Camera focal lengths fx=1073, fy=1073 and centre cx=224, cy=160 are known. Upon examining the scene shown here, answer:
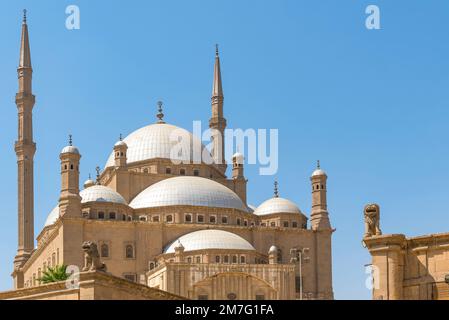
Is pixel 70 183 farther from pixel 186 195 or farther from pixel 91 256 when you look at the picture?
pixel 91 256

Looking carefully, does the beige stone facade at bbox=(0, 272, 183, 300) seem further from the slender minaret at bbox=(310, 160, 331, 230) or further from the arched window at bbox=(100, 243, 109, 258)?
the slender minaret at bbox=(310, 160, 331, 230)

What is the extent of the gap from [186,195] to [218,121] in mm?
9032

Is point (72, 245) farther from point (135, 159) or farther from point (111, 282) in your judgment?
point (111, 282)

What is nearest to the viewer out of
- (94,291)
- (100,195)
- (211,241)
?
(94,291)

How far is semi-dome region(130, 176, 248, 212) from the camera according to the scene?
65000 millimetres

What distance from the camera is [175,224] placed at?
6369cm

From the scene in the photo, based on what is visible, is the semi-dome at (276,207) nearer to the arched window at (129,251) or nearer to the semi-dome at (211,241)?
the semi-dome at (211,241)

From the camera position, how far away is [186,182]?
2606 inches

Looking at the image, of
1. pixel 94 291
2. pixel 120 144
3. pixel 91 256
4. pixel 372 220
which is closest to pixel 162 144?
pixel 120 144

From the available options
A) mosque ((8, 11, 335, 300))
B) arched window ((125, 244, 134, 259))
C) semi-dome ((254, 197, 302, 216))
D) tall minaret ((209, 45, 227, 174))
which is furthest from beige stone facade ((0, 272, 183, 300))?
tall minaret ((209, 45, 227, 174))
